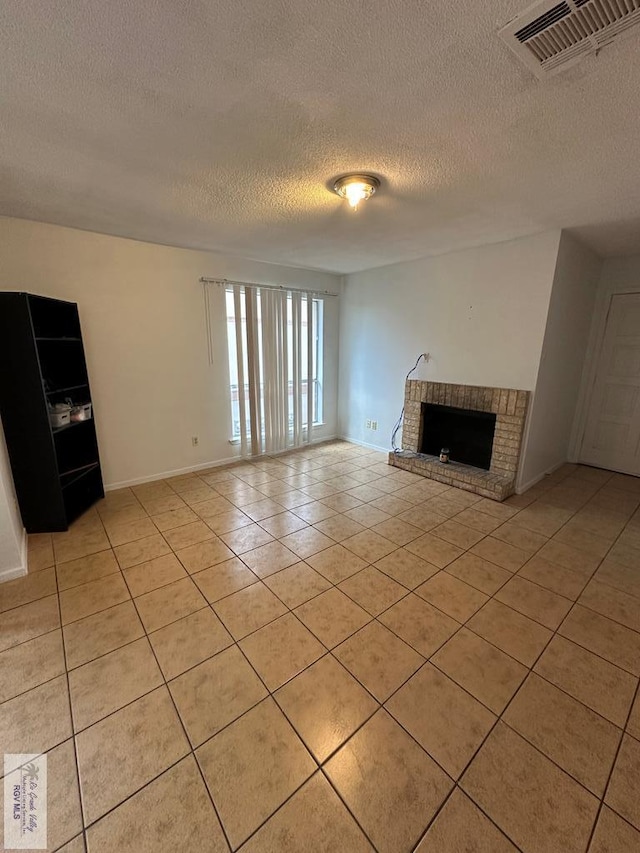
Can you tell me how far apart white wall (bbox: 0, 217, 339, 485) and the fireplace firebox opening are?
2.41m

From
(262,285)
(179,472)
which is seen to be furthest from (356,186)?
(179,472)

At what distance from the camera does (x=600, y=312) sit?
385 centimetres

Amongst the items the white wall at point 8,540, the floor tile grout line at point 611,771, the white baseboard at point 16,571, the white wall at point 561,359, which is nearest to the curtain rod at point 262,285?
the white wall at point 8,540

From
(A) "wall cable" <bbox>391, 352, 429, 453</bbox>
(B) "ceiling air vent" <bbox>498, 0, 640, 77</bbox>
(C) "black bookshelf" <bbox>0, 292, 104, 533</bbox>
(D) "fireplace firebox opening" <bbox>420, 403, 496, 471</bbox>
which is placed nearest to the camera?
(B) "ceiling air vent" <bbox>498, 0, 640, 77</bbox>

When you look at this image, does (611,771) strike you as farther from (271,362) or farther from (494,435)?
(271,362)

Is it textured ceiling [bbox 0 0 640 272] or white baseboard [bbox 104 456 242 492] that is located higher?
textured ceiling [bbox 0 0 640 272]

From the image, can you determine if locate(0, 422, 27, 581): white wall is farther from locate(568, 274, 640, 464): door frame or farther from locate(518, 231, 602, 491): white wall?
locate(568, 274, 640, 464): door frame

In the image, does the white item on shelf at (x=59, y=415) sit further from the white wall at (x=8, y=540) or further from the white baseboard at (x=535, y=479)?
the white baseboard at (x=535, y=479)

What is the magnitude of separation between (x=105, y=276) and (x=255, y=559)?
111 inches

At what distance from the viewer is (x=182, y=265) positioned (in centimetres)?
347

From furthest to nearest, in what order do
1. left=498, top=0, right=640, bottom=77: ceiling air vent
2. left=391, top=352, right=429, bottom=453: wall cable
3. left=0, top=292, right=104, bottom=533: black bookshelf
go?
1. left=391, top=352, right=429, bottom=453: wall cable
2. left=0, top=292, right=104, bottom=533: black bookshelf
3. left=498, top=0, right=640, bottom=77: ceiling air vent

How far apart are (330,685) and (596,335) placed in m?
4.52

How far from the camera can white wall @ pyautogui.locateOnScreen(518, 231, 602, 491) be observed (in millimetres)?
3057

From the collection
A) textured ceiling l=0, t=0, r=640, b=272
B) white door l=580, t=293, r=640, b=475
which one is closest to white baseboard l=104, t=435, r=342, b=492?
textured ceiling l=0, t=0, r=640, b=272
